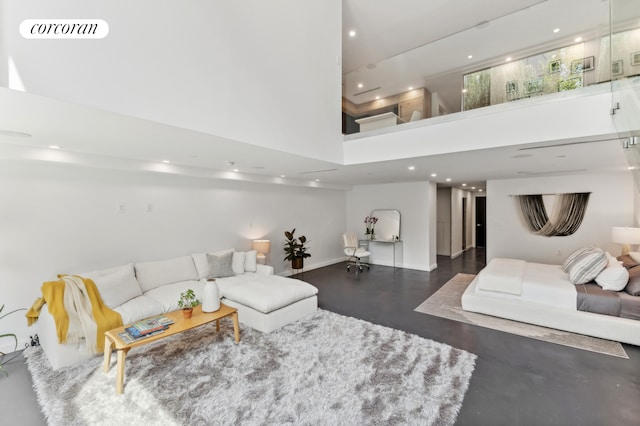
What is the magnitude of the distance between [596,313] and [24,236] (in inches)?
279

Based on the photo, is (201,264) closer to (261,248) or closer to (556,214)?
(261,248)

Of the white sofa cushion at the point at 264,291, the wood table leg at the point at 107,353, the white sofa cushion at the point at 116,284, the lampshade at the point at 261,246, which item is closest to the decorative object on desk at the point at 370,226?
the lampshade at the point at 261,246

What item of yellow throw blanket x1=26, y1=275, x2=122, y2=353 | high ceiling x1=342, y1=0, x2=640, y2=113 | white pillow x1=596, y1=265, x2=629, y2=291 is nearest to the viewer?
yellow throw blanket x1=26, y1=275, x2=122, y2=353

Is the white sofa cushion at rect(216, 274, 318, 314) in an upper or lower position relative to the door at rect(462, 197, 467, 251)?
lower

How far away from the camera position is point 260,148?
126 inches

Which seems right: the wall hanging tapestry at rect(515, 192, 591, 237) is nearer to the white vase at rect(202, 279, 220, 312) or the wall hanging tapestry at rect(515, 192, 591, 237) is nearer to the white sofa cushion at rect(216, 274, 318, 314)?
the white sofa cushion at rect(216, 274, 318, 314)

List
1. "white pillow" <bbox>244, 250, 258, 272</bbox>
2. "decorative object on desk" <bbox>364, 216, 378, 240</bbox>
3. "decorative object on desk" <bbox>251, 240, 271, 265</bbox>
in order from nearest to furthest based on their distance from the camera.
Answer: "white pillow" <bbox>244, 250, 258, 272</bbox> < "decorative object on desk" <bbox>251, 240, 271, 265</bbox> < "decorative object on desk" <bbox>364, 216, 378, 240</bbox>

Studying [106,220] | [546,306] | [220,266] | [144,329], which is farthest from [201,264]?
[546,306]

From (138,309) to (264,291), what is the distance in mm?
1516

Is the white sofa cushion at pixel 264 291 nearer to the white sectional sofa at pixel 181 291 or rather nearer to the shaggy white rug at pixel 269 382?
the white sectional sofa at pixel 181 291

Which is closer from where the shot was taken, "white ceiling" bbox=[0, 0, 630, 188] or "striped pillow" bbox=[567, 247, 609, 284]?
"white ceiling" bbox=[0, 0, 630, 188]

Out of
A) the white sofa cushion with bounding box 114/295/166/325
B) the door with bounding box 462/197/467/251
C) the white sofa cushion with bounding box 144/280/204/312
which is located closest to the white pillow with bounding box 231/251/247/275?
the white sofa cushion with bounding box 144/280/204/312

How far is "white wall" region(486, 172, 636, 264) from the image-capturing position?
521 cm

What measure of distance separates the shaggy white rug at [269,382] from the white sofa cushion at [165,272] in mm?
1092
